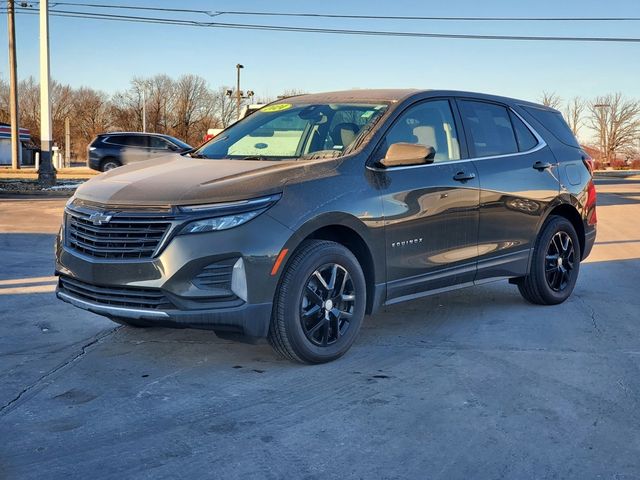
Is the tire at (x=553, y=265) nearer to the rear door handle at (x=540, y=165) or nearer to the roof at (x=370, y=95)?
the rear door handle at (x=540, y=165)

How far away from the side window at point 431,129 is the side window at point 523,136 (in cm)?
92

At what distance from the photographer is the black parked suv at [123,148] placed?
27.0 meters

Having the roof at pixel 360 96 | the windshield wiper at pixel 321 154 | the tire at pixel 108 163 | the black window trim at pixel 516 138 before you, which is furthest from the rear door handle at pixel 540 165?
the tire at pixel 108 163

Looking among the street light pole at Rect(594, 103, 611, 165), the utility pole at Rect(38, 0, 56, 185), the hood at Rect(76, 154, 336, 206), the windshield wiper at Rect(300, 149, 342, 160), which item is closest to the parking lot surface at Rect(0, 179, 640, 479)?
the hood at Rect(76, 154, 336, 206)

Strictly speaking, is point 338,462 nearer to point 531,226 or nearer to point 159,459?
point 159,459

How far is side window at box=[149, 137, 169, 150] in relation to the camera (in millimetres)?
27802

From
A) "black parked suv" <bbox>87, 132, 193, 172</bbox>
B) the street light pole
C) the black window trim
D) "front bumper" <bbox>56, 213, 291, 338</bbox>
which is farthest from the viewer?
the street light pole

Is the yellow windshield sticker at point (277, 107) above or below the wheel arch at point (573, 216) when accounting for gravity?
above

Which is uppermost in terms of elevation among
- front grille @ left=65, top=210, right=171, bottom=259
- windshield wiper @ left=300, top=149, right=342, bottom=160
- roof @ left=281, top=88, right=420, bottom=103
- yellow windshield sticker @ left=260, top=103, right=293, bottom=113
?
roof @ left=281, top=88, right=420, bottom=103

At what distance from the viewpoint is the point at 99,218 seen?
175 inches

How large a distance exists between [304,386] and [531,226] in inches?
117

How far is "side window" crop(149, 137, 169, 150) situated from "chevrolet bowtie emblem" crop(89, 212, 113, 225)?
78.5 ft

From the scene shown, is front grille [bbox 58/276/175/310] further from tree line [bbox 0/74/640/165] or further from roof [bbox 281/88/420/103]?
tree line [bbox 0/74/640/165]

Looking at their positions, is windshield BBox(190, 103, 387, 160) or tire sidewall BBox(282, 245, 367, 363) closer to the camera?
tire sidewall BBox(282, 245, 367, 363)
